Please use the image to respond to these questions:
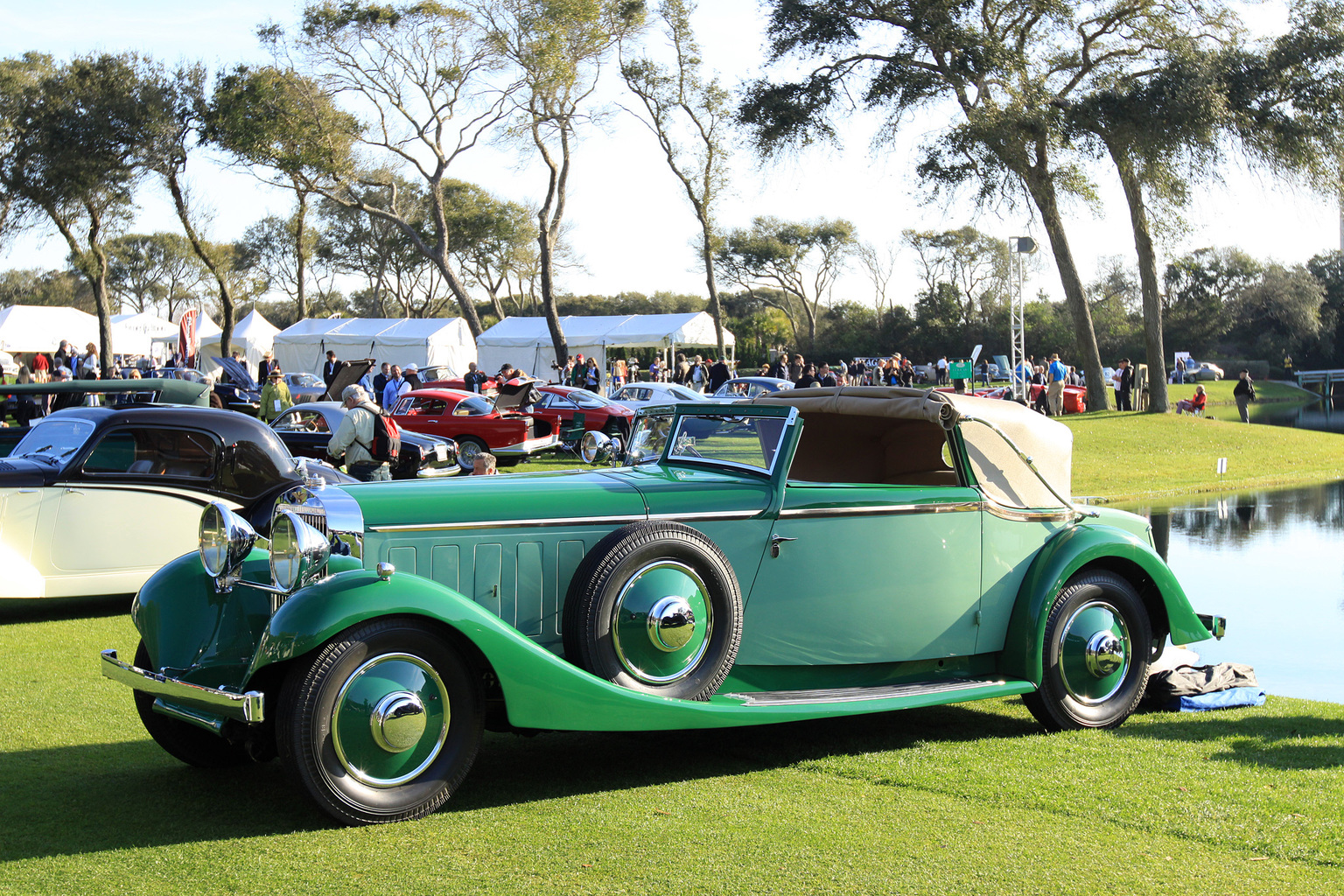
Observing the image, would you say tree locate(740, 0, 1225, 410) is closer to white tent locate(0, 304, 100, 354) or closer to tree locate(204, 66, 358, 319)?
tree locate(204, 66, 358, 319)

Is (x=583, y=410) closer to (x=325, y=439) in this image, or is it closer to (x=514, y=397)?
(x=514, y=397)

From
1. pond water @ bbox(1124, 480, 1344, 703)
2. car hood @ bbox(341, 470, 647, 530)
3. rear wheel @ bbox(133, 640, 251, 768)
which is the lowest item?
pond water @ bbox(1124, 480, 1344, 703)

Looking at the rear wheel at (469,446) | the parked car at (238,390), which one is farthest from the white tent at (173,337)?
the rear wheel at (469,446)

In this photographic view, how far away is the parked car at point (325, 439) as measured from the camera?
15.6m

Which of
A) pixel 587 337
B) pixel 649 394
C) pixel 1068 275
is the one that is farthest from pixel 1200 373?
pixel 649 394

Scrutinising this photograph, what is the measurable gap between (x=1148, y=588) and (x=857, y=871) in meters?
2.79

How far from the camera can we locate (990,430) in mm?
5250

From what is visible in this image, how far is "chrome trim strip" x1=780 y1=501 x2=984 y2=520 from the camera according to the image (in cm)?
467

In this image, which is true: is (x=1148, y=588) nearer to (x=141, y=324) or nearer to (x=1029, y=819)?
(x=1029, y=819)

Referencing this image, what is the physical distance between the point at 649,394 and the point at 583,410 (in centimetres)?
343

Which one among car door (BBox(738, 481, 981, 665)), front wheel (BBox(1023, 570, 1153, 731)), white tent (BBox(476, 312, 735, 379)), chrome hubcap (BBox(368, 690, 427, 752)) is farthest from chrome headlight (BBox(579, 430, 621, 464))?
white tent (BBox(476, 312, 735, 379))

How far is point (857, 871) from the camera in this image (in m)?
3.41

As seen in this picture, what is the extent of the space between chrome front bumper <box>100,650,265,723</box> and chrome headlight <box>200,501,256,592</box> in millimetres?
499

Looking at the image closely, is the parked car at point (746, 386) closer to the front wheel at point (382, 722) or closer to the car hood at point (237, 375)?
the car hood at point (237, 375)
